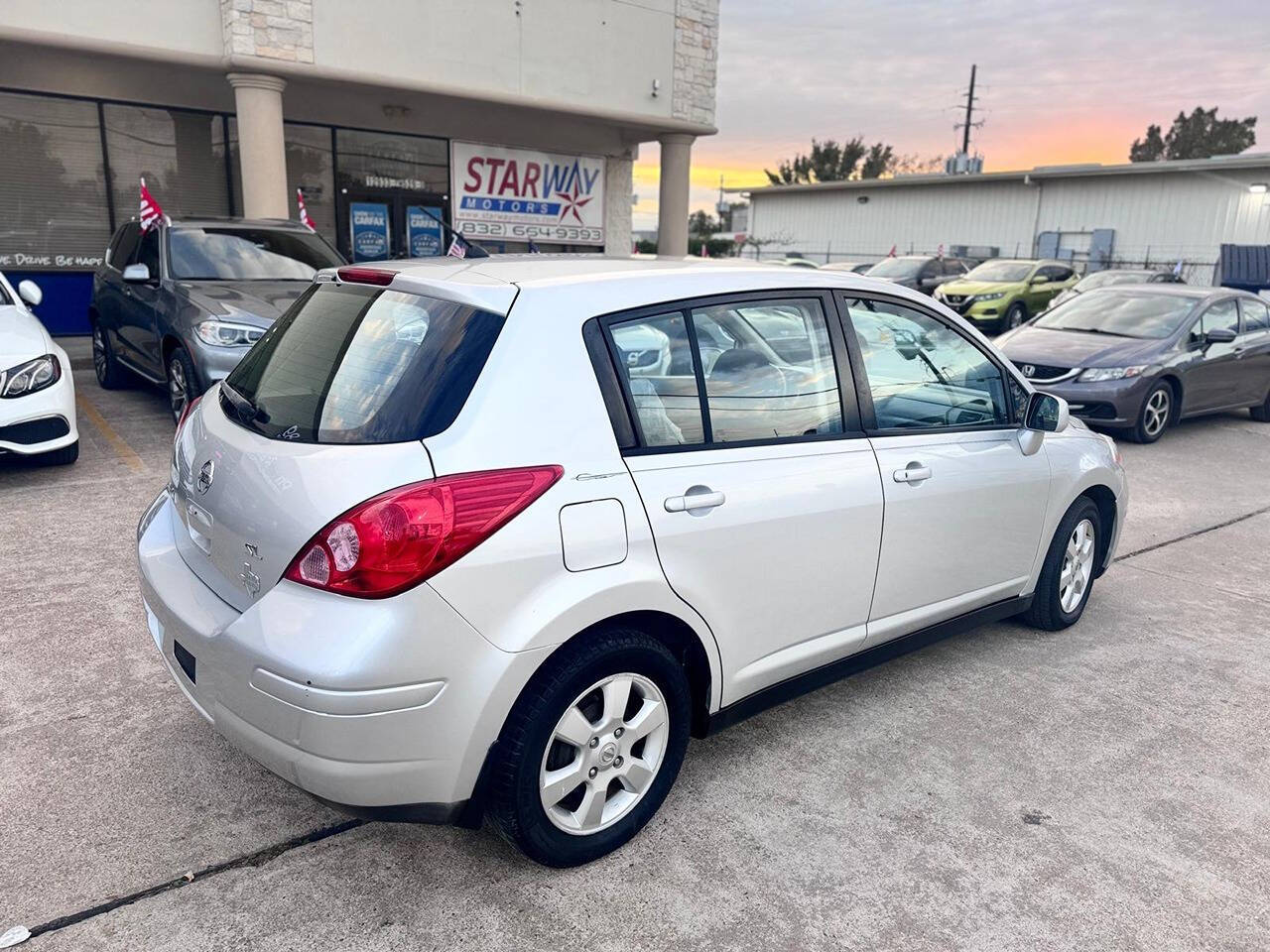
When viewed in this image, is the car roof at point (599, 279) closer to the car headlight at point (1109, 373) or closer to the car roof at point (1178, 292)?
the car headlight at point (1109, 373)

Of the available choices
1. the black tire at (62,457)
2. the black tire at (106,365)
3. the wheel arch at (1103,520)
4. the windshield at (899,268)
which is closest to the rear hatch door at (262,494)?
the wheel arch at (1103,520)

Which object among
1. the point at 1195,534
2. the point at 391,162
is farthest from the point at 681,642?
the point at 391,162

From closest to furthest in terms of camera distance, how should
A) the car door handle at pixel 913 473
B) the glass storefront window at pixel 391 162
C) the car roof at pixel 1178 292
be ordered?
the car door handle at pixel 913 473, the car roof at pixel 1178 292, the glass storefront window at pixel 391 162

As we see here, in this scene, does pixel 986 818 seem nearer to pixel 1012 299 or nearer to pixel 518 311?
pixel 518 311

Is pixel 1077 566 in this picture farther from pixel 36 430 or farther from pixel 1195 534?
pixel 36 430

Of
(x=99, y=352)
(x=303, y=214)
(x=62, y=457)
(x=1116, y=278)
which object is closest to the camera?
(x=62, y=457)

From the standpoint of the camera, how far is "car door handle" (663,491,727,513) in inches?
107

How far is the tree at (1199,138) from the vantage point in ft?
221

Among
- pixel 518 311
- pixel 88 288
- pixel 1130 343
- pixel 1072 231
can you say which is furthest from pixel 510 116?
pixel 1072 231

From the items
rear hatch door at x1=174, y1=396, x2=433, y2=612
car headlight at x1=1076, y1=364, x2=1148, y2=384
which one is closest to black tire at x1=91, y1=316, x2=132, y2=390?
rear hatch door at x1=174, y1=396, x2=433, y2=612

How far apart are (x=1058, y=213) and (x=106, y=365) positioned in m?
31.5

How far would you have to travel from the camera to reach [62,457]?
674 cm

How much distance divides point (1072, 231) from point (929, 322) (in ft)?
107

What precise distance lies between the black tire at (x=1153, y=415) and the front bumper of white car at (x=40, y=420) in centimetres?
904
